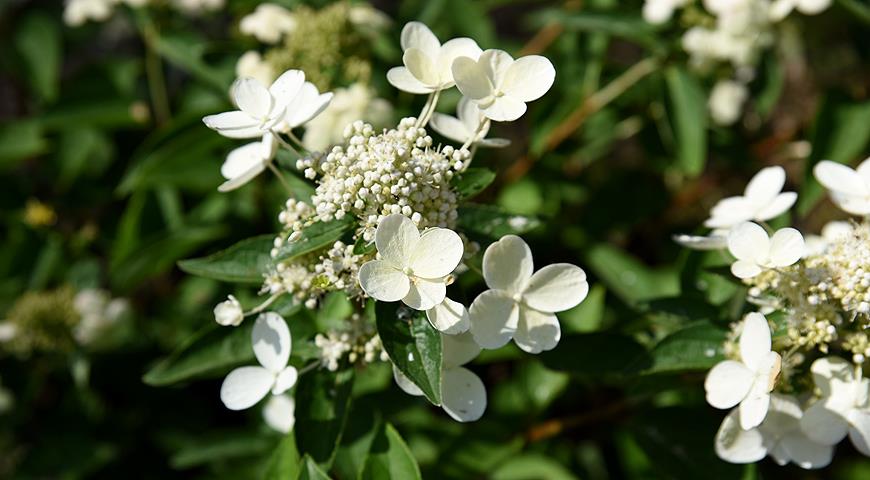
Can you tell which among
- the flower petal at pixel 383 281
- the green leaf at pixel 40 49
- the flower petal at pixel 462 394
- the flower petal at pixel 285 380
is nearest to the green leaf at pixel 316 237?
the flower petal at pixel 383 281

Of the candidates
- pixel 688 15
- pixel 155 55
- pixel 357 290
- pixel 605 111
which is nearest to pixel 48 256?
pixel 155 55

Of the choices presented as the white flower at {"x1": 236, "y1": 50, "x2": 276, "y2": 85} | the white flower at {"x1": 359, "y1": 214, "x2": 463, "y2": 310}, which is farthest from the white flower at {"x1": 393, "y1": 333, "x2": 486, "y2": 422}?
the white flower at {"x1": 236, "y1": 50, "x2": 276, "y2": 85}

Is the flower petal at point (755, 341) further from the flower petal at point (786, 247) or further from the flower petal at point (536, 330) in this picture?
the flower petal at point (536, 330)

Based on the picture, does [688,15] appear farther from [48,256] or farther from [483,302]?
[48,256]

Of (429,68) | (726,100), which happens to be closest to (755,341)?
(429,68)

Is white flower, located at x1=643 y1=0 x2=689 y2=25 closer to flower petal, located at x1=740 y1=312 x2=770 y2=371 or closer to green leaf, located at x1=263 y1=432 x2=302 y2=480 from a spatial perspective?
flower petal, located at x1=740 y1=312 x2=770 y2=371

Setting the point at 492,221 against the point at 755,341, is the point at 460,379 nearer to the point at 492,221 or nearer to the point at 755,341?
the point at 492,221
